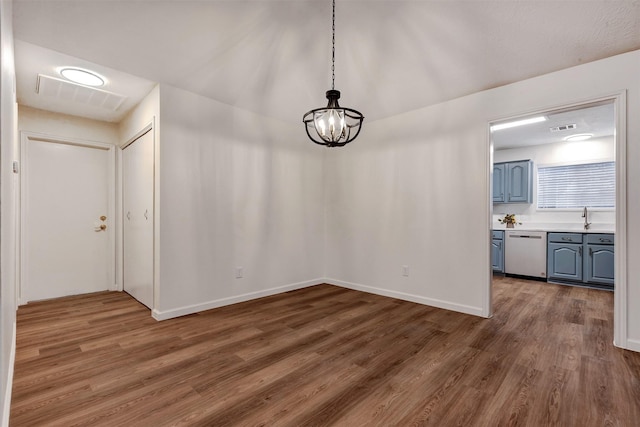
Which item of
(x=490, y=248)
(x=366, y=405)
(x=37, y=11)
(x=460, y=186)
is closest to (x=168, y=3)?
(x=37, y=11)

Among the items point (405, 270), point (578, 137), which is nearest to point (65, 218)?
point (405, 270)

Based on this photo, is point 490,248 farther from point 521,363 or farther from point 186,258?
point 186,258

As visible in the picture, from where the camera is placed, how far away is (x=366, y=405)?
1.81 m

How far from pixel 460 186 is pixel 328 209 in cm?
213

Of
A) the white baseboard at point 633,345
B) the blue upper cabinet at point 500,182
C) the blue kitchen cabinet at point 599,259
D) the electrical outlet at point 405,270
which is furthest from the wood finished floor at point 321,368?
the blue upper cabinet at point 500,182

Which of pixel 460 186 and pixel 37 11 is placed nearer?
pixel 37 11

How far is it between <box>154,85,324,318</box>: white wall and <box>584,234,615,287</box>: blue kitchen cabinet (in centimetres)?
430

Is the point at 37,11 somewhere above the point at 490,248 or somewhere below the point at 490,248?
above

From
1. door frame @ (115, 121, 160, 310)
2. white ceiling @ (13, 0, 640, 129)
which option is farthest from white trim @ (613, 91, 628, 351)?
door frame @ (115, 121, 160, 310)

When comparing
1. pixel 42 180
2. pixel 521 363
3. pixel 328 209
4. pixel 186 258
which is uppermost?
pixel 42 180

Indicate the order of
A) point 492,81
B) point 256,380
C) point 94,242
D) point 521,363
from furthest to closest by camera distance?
point 94,242 < point 492,81 < point 521,363 < point 256,380

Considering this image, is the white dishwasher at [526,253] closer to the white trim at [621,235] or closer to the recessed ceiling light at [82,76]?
the white trim at [621,235]

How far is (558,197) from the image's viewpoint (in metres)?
5.78

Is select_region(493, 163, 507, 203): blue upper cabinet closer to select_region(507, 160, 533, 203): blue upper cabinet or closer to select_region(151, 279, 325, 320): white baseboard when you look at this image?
select_region(507, 160, 533, 203): blue upper cabinet
